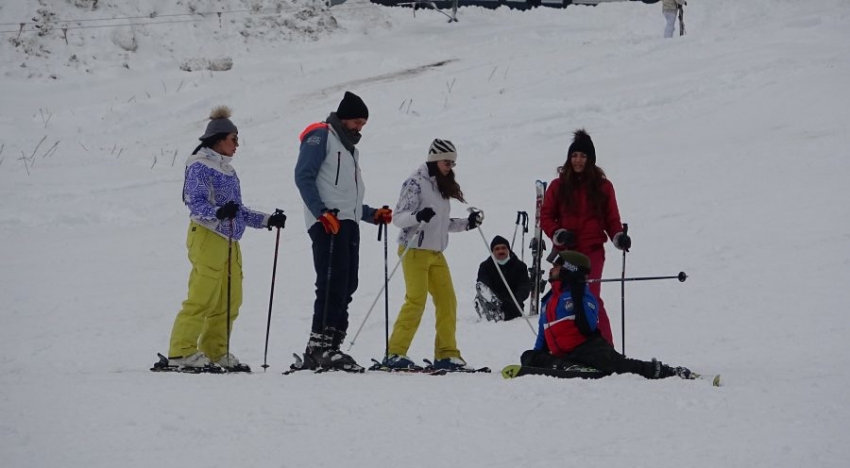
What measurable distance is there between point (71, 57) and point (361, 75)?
604 cm

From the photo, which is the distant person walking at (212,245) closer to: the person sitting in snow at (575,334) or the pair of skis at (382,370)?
the pair of skis at (382,370)

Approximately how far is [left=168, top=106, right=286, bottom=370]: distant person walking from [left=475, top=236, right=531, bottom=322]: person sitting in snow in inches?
122

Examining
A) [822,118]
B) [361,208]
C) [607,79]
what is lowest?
[361,208]

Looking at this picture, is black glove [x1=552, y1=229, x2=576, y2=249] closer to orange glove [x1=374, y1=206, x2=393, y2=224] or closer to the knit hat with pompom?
orange glove [x1=374, y1=206, x2=393, y2=224]

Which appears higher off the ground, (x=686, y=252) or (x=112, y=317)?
(x=686, y=252)

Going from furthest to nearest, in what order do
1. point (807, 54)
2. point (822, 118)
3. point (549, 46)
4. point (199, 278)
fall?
point (549, 46) → point (807, 54) → point (822, 118) → point (199, 278)

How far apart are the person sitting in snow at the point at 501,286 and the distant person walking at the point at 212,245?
3095 mm

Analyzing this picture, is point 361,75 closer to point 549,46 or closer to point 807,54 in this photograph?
point 549,46

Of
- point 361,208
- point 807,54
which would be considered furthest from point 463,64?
point 361,208

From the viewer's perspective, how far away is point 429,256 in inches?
308

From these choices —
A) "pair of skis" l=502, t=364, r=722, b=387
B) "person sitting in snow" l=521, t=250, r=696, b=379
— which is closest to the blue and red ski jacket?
"person sitting in snow" l=521, t=250, r=696, b=379

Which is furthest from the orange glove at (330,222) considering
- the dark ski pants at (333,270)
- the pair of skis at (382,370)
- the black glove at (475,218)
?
the black glove at (475,218)

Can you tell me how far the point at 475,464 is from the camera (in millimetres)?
5039

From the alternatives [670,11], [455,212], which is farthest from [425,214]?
[670,11]
